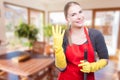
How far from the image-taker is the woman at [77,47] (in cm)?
76

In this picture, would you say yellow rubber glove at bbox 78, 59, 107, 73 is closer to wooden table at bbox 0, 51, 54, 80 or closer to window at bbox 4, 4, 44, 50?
wooden table at bbox 0, 51, 54, 80

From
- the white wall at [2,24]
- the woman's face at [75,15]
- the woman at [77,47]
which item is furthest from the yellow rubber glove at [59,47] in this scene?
the white wall at [2,24]

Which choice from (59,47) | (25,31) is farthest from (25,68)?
(25,31)

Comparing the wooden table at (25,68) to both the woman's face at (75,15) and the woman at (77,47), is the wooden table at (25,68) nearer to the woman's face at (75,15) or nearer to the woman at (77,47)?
the woman at (77,47)

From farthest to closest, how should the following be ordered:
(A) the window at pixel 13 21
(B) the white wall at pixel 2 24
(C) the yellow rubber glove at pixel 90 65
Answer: (A) the window at pixel 13 21 < (B) the white wall at pixel 2 24 < (C) the yellow rubber glove at pixel 90 65

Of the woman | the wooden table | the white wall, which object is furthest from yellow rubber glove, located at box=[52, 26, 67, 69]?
the white wall

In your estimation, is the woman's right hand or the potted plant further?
the potted plant

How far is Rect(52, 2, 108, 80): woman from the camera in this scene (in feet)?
2.50

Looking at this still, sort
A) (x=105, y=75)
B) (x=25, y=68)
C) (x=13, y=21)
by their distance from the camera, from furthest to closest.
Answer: (x=13, y=21) → (x=105, y=75) → (x=25, y=68)

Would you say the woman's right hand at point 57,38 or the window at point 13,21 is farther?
the window at point 13,21

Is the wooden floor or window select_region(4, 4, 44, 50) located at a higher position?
window select_region(4, 4, 44, 50)

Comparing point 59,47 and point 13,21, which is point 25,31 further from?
point 59,47

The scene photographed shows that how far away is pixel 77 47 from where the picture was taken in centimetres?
79

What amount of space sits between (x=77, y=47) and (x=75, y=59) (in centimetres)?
7
